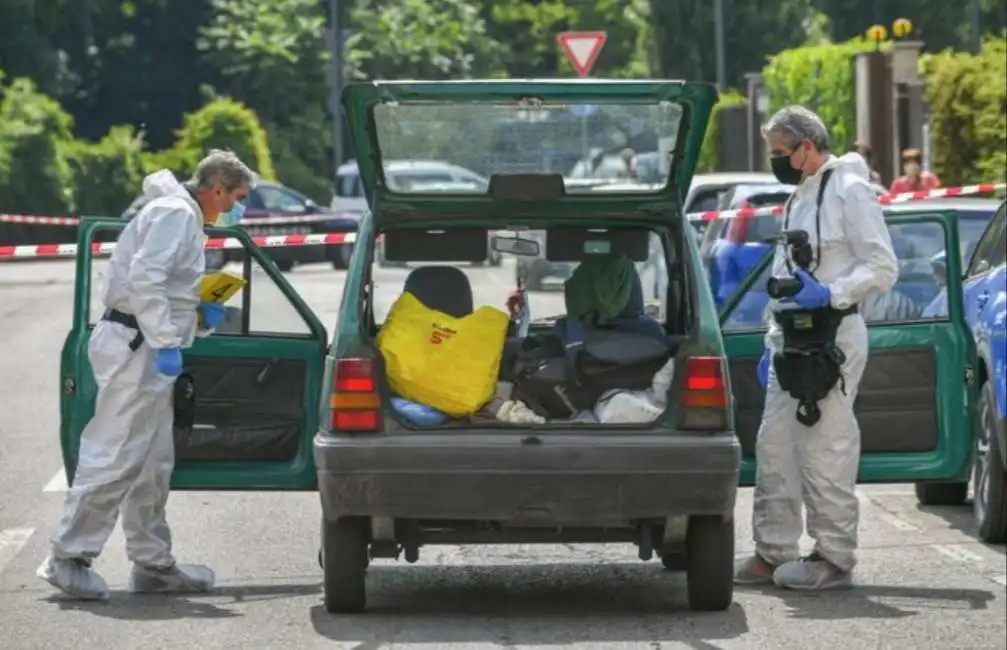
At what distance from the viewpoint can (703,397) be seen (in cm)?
972

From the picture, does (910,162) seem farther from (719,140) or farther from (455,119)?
(719,140)

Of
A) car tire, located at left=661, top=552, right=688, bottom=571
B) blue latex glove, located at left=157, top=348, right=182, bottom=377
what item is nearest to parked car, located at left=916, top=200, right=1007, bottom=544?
car tire, located at left=661, top=552, right=688, bottom=571

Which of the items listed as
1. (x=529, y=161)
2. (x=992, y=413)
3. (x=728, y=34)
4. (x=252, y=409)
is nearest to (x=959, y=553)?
(x=992, y=413)

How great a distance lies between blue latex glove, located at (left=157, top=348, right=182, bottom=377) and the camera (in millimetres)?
10305

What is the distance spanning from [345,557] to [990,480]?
134 inches

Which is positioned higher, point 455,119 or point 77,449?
point 455,119

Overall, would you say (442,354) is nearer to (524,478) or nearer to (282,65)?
(524,478)

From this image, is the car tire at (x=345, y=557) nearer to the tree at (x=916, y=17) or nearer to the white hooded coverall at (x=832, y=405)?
the white hooded coverall at (x=832, y=405)

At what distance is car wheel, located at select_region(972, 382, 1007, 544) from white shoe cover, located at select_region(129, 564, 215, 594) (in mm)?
3315

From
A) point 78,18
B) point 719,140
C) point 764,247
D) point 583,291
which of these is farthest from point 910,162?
point 78,18

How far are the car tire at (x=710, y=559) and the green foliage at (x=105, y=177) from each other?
134ft

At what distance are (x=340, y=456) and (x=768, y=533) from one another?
2083 millimetres

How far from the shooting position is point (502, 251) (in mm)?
10414

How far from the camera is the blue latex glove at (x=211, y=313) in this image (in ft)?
35.1
